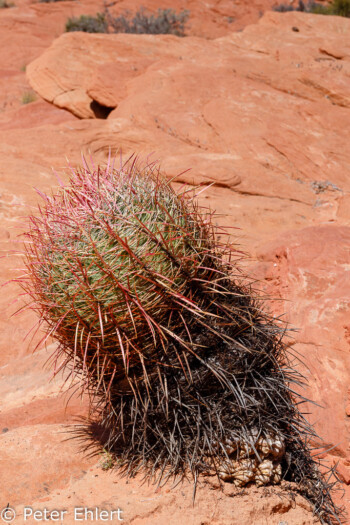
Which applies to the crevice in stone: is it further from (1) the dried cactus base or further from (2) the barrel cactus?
(1) the dried cactus base

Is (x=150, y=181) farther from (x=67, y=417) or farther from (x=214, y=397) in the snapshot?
(x=67, y=417)

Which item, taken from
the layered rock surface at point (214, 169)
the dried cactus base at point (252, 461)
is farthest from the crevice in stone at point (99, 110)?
the dried cactus base at point (252, 461)

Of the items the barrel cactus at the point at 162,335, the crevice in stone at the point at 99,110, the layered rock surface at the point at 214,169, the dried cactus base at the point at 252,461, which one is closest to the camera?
the barrel cactus at the point at 162,335

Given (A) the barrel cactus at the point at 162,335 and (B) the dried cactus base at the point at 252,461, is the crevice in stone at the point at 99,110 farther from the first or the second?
(B) the dried cactus base at the point at 252,461

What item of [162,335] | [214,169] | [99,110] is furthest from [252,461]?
[99,110]

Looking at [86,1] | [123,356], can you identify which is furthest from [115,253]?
[86,1]

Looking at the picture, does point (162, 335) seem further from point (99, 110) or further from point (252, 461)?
point (99, 110)
